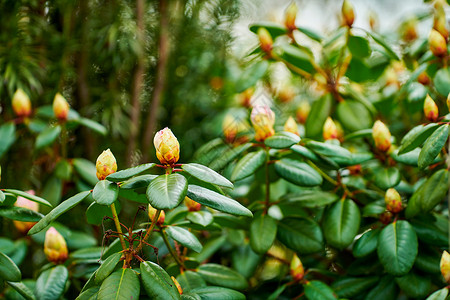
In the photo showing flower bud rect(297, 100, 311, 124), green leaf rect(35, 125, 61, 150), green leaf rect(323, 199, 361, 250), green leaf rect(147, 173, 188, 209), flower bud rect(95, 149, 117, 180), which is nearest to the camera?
green leaf rect(147, 173, 188, 209)

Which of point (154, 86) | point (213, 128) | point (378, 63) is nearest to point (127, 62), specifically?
point (154, 86)

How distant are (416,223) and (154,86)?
37.0 inches

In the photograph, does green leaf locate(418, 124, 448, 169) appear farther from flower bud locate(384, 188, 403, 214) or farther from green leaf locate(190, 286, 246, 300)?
green leaf locate(190, 286, 246, 300)

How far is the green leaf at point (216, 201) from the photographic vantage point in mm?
723

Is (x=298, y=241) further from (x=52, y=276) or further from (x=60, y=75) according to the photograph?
(x=60, y=75)

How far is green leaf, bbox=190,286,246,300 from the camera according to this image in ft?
2.81

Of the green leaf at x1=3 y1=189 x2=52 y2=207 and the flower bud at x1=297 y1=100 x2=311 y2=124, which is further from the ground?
the green leaf at x1=3 y1=189 x2=52 y2=207

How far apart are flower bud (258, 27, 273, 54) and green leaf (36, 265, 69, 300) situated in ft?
2.51

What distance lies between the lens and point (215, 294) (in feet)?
2.83

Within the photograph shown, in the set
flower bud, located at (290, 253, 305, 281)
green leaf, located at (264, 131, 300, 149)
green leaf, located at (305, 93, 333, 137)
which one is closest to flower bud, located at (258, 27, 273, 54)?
green leaf, located at (305, 93, 333, 137)

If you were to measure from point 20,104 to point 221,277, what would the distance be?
766 millimetres

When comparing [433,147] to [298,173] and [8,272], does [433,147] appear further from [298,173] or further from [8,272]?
[8,272]

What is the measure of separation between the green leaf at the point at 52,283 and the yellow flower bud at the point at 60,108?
443 millimetres

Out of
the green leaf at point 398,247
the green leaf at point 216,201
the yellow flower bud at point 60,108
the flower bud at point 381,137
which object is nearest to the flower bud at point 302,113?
the flower bud at point 381,137
